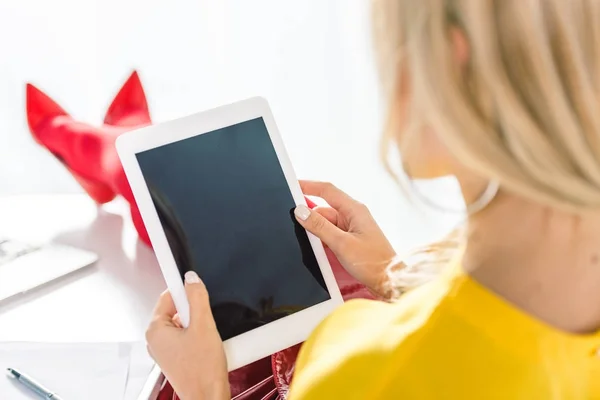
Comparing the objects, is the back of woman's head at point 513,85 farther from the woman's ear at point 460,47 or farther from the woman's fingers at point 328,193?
the woman's fingers at point 328,193

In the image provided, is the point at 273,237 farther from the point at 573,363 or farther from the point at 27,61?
the point at 27,61

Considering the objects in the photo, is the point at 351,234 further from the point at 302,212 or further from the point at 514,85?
the point at 514,85

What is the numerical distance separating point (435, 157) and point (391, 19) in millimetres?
73

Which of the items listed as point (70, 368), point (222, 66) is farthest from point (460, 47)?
point (222, 66)

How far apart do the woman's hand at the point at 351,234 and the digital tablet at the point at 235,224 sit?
13 millimetres

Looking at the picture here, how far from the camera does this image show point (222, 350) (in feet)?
1.73

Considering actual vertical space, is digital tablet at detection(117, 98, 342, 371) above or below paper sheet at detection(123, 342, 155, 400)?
above

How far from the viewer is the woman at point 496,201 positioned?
266 millimetres

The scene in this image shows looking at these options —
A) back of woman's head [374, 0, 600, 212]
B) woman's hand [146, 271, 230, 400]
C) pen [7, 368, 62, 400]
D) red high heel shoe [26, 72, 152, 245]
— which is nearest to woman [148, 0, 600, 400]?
back of woman's head [374, 0, 600, 212]

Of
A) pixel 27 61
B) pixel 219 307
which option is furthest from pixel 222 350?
pixel 27 61

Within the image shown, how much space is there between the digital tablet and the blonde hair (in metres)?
0.30

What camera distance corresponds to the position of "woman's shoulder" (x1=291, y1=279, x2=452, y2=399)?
1.10 feet

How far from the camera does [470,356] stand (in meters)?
0.32

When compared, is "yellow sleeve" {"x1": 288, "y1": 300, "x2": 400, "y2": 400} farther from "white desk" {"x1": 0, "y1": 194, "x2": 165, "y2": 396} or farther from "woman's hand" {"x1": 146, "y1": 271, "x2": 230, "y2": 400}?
"white desk" {"x1": 0, "y1": 194, "x2": 165, "y2": 396}
